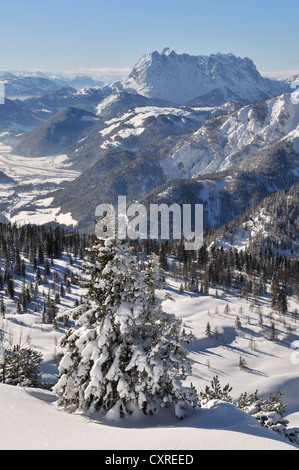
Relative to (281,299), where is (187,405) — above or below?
above

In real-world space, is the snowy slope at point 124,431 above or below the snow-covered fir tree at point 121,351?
below

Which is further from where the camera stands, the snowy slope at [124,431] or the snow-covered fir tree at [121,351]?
the snow-covered fir tree at [121,351]

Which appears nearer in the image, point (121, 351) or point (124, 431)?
point (124, 431)

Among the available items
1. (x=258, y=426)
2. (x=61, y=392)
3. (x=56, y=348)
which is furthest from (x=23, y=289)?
(x=258, y=426)

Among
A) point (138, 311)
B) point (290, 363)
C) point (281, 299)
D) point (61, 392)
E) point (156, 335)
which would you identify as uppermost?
point (138, 311)

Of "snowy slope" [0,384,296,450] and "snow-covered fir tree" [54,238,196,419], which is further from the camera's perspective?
"snow-covered fir tree" [54,238,196,419]

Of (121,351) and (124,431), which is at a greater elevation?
(121,351)

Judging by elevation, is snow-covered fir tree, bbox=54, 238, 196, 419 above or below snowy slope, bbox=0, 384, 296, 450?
above
